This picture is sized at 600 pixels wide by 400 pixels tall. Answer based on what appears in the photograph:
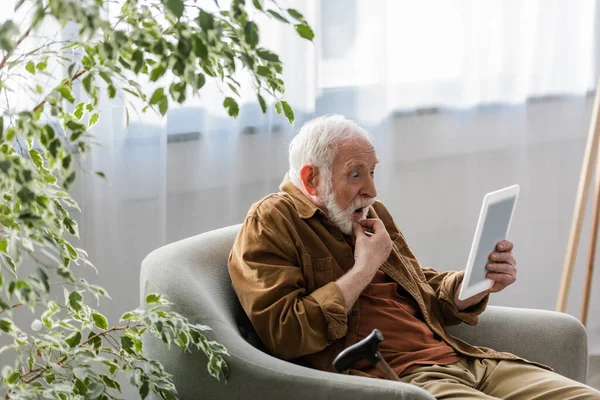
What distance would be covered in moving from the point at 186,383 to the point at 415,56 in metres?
1.79

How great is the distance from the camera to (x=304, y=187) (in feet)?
7.00

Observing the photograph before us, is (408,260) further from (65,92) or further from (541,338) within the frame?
(65,92)

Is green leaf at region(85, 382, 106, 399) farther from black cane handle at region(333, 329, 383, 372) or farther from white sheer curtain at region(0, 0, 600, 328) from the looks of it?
white sheer curtain at region(0, 0, 600, 328)

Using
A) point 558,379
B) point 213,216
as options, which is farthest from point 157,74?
point 213,216

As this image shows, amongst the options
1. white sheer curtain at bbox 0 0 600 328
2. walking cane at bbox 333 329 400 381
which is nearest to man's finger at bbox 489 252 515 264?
walking cane at bbox 333 329 400 381

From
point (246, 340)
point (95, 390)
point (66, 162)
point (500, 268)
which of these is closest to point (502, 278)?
point (500, 268)

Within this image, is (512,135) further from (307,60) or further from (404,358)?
(404,358)

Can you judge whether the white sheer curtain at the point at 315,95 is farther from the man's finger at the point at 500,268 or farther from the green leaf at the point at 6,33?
the green leaf at the point at 6,33

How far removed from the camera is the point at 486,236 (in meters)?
2.05

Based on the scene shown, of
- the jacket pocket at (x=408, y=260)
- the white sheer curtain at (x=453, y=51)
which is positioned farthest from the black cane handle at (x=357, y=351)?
the white sheer curtain at (x=453, y=51)

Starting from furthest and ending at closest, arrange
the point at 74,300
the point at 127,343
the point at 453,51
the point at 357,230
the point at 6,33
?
the point at 453,51
the point at 357,230
the point at 127,343
the point at 74,300
the point at 6,33

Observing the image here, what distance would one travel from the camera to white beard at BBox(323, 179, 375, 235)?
2.09 m

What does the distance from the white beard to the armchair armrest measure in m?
0.46

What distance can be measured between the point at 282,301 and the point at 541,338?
0.72m
